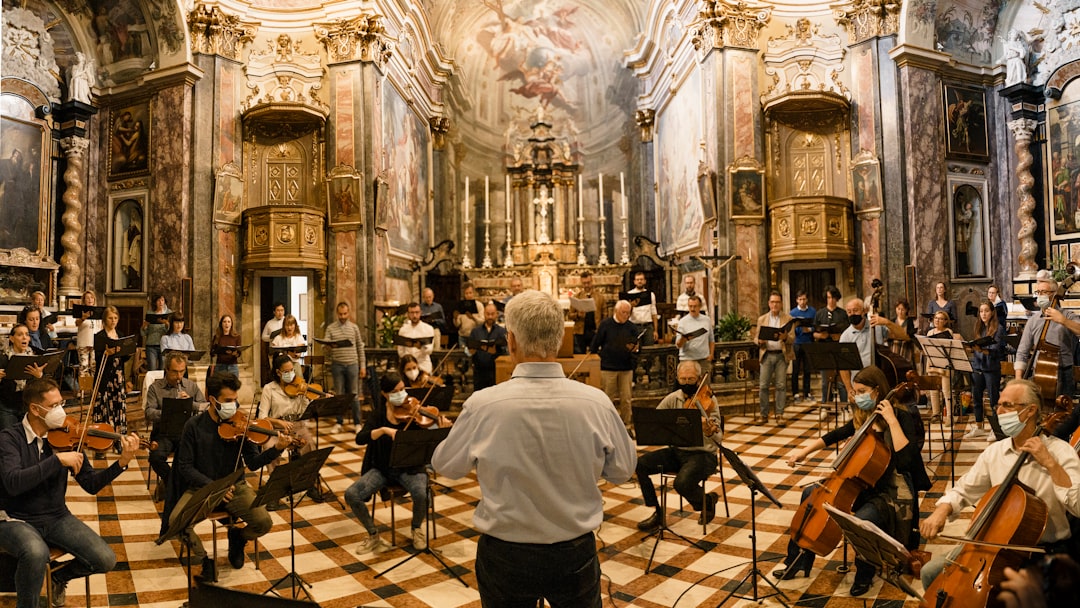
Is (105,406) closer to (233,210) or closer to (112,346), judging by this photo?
(112,346)

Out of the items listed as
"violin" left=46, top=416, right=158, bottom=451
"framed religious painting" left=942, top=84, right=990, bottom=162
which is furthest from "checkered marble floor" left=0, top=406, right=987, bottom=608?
"framed religious painting" left=942, top=84, right=990, bottom=162

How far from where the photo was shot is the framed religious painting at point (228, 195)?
12859 mm

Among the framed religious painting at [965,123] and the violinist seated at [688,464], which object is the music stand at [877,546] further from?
the framed religious painting at [965,123]

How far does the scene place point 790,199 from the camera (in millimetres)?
12711

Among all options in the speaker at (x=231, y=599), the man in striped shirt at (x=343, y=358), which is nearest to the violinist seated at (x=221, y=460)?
the speaker at (x=231, y=599)

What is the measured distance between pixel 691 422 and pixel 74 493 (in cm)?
627

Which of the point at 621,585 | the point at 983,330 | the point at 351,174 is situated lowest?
the point at 621,585

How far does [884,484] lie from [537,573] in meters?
2.97

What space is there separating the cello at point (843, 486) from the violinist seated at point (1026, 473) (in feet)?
1.66

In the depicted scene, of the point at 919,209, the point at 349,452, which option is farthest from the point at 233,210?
the point at 919,209

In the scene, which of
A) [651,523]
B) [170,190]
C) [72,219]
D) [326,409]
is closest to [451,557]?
[651,523]

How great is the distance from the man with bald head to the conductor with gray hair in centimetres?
595

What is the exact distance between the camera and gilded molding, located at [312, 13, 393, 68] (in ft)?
44.5

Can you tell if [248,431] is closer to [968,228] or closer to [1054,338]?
[1054,338]
